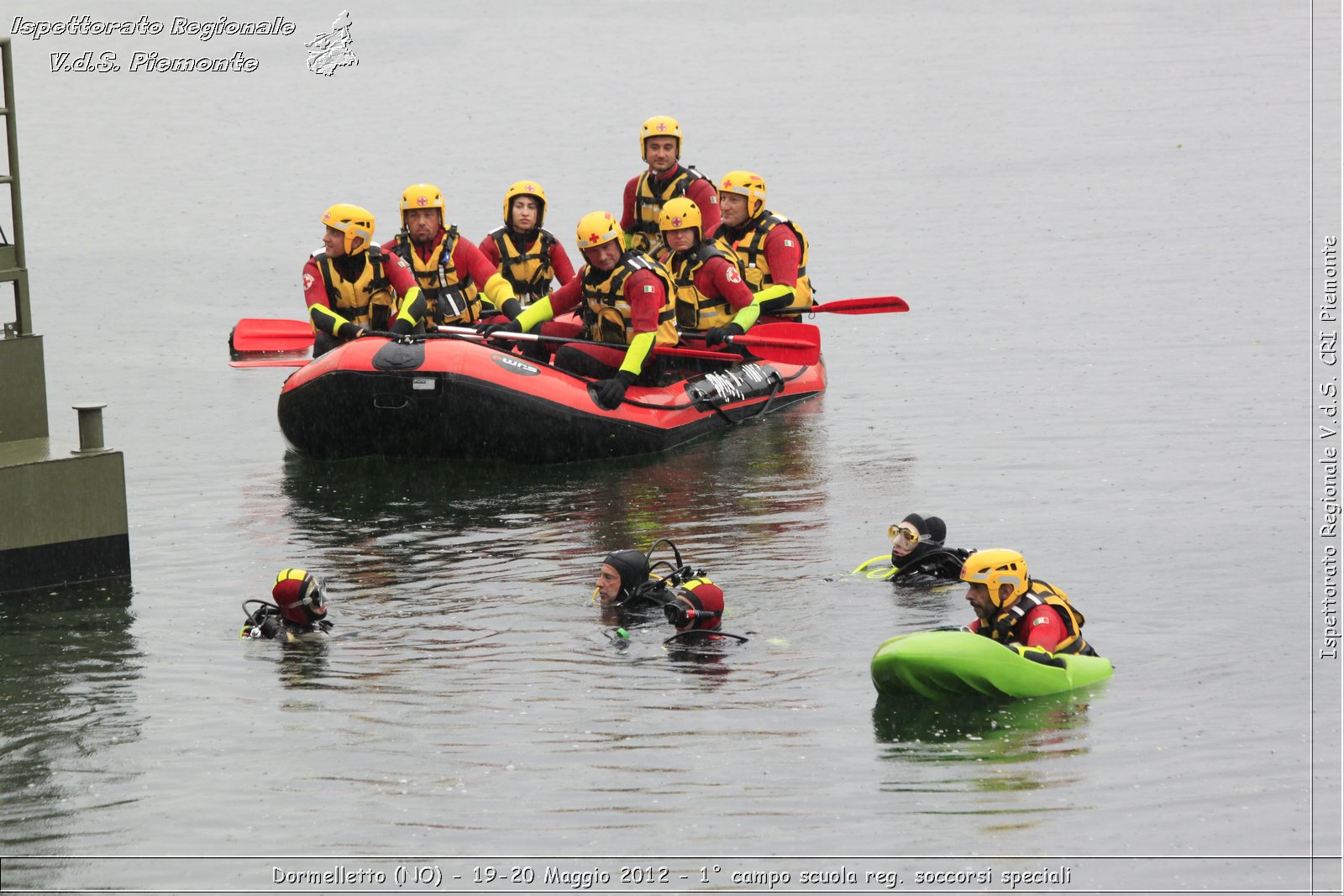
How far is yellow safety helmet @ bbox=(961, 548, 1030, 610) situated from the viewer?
10430 millimetres

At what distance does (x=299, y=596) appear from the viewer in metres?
11.3

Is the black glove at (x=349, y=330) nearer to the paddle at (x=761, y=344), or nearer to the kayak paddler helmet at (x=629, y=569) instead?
the paddle at (x=761, y=344)

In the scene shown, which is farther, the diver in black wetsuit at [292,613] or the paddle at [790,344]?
the paddle at [790,344]

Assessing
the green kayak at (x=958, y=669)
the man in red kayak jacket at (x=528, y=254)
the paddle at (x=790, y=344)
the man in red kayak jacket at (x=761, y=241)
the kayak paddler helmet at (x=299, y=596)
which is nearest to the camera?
the green kayak at (x=958, y=669)

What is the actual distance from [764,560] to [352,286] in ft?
16.2

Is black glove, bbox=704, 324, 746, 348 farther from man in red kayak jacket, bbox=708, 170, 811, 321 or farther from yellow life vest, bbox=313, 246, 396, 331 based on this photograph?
yellow life vest, bbox=313, 246, 396, 331

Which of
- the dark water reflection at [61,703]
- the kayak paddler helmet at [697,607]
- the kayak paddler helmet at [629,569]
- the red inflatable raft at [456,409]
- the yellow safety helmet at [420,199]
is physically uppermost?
the yellow safety helmet at [420,199]

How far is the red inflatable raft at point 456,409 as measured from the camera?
1534cm

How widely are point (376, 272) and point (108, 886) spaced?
8134 mm

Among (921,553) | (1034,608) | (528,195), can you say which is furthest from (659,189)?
(1034,608)

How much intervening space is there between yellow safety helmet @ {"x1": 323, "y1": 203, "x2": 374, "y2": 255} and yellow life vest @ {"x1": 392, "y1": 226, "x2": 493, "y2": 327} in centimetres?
83

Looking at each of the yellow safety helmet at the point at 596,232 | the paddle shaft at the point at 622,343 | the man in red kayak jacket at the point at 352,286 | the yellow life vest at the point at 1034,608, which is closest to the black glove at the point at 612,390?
the paddle shaft at the point at 622,343

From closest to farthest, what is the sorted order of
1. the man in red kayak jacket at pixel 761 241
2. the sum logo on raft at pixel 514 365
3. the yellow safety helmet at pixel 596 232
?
the yellow safety helmet at pixel 596 232
the sum logo on raft at pixel 514 365
the man in red kayak jacket at pixel 761 241

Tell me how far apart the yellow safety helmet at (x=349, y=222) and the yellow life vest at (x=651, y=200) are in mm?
3140
